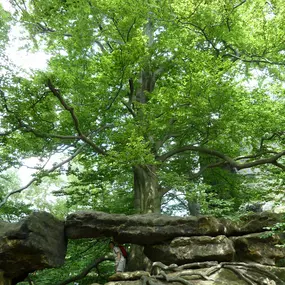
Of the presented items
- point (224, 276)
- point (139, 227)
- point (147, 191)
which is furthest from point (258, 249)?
point (147, 191)

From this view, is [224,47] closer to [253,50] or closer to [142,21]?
[253,50]

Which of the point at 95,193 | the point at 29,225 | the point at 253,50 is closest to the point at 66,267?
the point at 95,193

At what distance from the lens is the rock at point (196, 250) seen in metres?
7.76

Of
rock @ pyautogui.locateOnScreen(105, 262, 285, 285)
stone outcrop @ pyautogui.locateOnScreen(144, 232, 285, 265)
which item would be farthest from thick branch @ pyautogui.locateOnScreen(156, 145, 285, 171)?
rock @ pyautogui.locateOnScreen(105, 262, 285, 285)

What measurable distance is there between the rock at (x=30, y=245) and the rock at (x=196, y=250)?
2687 mm

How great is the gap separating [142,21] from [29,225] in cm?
726

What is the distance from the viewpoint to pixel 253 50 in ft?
38.7

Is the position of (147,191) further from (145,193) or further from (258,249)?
(258,249)

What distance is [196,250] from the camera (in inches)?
310

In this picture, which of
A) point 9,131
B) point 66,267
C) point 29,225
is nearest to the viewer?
point 29,225

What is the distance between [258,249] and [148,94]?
6.11 m

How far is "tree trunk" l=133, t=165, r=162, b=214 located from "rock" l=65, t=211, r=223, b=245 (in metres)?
1.80

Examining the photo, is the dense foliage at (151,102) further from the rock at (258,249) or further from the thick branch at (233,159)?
the rock at (258,249)

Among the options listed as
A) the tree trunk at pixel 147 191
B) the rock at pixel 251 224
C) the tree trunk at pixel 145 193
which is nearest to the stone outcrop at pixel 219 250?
the rock at pixel 251 224
